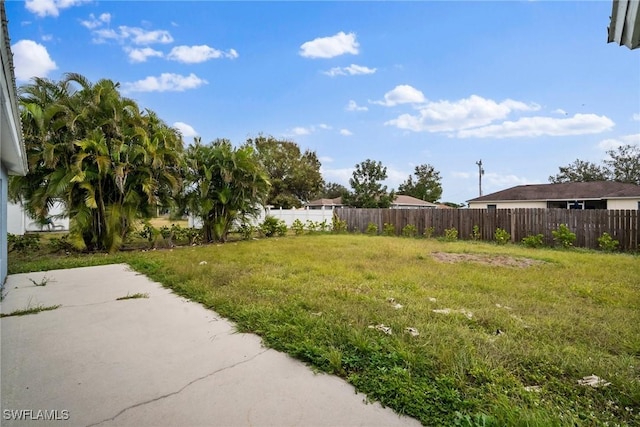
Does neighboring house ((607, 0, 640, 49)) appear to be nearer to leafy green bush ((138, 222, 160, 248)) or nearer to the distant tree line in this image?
the distant tree line

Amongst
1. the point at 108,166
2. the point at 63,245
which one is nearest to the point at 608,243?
the point at 108,166

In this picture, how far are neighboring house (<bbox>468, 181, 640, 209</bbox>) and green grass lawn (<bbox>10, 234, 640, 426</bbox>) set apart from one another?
13.8m

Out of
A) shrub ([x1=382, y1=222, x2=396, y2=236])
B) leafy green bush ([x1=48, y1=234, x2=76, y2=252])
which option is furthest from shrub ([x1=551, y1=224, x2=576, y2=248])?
leafy green bush ([x1=48, y1=234, x2=76, y2=252])

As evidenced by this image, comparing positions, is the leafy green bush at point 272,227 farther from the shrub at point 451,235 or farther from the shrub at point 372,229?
the shrub at point 451,235

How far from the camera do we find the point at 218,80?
12.4m

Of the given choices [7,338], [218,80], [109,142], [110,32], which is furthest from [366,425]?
[218,80]

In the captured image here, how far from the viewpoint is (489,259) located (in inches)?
292

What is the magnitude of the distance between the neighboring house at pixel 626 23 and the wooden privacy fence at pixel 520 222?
10285mm

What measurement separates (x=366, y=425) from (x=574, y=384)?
1.50 m

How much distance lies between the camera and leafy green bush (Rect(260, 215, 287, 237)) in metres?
13.3

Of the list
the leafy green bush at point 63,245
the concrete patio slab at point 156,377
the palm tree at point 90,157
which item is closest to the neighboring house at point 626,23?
the concrete patio slab at point 156,377

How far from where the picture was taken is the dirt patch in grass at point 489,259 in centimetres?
687

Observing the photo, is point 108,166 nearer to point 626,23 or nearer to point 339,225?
point 626,23

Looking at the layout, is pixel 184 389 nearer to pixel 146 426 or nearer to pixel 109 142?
pixel 146 426
